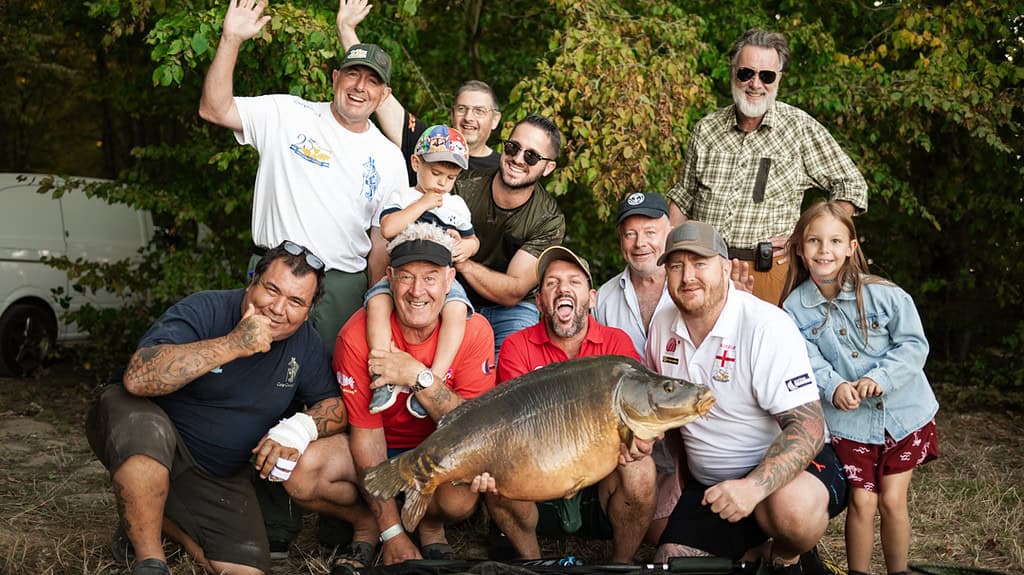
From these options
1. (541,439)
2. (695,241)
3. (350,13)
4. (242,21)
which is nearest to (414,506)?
(541,439)

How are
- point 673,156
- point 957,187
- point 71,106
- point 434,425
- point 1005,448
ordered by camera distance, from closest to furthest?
point 434,425
point 673,156
point 1005,448
point 957,187
point 71,106

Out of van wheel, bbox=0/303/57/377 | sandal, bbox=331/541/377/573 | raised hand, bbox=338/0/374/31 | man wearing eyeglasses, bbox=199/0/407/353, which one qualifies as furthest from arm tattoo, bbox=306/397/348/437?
van wheel, bbox=0/303/57/377

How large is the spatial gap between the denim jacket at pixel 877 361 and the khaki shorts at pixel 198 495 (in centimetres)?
270

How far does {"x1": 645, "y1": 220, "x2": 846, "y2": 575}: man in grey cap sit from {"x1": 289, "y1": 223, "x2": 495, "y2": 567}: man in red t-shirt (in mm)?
929

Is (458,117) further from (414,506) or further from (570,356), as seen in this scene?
(414,506)

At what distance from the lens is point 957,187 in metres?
9.70

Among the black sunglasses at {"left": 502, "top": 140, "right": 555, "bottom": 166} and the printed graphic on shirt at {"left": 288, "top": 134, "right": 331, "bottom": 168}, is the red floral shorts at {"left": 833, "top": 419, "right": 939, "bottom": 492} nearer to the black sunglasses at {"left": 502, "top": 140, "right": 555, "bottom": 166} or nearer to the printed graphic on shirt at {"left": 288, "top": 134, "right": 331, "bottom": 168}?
the black sunglasses at {"left": 502, "top": 140, "right": 555, "bottom": 166}

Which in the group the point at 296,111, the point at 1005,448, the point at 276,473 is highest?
the point at 296,111

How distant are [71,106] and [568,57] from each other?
12944mm

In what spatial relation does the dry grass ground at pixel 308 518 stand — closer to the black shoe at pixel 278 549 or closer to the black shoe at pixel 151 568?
the black shoe at pixel 278 549

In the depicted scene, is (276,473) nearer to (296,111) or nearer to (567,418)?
(567,418)

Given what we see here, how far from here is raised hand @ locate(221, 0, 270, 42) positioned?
4.95 metres

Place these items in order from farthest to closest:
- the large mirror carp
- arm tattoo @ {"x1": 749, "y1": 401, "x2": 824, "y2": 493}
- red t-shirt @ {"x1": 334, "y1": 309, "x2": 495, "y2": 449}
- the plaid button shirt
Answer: the plaid button shirt → red t-shirt @ {"x1": 334, "y1": 309, "x2": 495, "y2": 449} → arm tattoo @ {"x1": 749, "y1": 401, "x2": 824, "y2": 493} → the large mirror carp

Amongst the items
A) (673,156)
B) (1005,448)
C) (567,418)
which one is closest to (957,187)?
(1005,448)
